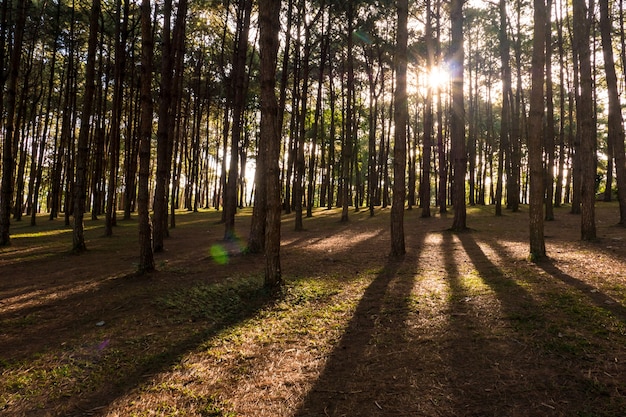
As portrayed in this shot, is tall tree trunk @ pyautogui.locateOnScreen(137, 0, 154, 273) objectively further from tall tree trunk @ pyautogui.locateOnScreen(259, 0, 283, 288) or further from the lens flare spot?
tall tree trunk @ pyautogui.locateOnScreen(259, 0, 283, 288)

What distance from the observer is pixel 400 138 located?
374 inches

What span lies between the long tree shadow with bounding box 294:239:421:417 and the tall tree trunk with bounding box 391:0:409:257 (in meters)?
3.60

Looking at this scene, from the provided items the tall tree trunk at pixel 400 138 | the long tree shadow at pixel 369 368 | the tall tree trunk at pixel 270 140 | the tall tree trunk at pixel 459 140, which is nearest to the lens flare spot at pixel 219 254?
the tall tree trunk at pixel 270 140

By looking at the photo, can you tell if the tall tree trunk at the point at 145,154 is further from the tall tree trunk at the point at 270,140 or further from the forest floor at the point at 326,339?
the tall tree trunk at the point at 270,140

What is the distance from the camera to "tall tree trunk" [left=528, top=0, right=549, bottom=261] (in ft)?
26.4

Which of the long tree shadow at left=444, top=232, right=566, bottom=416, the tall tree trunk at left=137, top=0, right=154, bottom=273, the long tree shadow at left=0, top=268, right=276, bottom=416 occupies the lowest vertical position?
the long tree shadow at left=0, top=268, right=276, bottom=416

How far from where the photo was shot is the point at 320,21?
67.6 ft

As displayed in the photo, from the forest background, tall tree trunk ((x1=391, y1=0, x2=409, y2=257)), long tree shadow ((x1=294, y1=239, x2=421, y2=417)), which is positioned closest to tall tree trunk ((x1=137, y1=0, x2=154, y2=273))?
the forest background

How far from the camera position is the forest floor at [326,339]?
3252 mm

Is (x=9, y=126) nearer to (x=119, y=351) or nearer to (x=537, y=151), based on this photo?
(x=119, y=351)

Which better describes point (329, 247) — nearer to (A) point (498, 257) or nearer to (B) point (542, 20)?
(A) point (498, 257)

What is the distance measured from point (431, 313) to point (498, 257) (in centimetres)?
471

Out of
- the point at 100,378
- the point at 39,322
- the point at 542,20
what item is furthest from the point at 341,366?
the point at 542,20

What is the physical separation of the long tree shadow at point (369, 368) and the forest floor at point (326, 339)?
20 mm
